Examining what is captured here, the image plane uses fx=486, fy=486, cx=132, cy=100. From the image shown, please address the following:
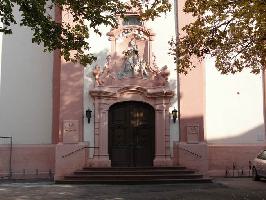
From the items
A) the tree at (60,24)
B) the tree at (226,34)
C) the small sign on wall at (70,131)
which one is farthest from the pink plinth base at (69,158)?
the tree at (60,24)

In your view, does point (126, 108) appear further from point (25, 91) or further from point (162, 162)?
point (25, 91)

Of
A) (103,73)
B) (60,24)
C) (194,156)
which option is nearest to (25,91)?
(103,73)

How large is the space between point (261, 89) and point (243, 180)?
496cm

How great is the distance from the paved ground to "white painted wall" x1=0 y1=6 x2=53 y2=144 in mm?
3531

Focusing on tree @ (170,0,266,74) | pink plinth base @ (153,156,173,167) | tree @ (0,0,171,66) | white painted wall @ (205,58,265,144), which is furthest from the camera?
white painted wall @ (205,58,265,144)

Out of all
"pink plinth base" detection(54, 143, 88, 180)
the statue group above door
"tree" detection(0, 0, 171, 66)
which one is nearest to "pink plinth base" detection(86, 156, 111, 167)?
"pink plinth base" detection(54, 143, 88, 180)

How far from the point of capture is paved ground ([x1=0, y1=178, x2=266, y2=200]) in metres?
14.6

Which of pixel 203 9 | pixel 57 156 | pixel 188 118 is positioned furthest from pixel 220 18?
pixel 57 156

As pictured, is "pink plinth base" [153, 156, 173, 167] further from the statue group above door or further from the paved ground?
the statue group above door

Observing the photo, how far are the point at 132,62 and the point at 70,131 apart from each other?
4.12m

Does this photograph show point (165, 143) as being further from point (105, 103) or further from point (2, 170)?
point (2, 170)

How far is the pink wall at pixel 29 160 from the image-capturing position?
858 inches

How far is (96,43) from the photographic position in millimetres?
21500

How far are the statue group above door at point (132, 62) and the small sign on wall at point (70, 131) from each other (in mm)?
1979
